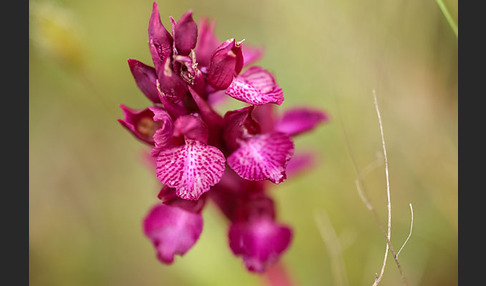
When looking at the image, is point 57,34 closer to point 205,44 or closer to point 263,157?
point 205,44

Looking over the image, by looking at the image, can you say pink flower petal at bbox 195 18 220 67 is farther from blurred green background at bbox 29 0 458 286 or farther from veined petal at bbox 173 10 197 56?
blurred green background at bbox 29 0 458 286

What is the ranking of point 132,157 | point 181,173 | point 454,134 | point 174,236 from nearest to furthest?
point 181,173, point 174,236, point 454,134, point 132,157

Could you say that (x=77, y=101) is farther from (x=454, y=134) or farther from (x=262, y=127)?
(x=454, y=134)

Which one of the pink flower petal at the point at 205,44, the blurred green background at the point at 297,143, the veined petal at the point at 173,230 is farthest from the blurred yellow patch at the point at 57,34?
the veined petal at the point at 173,230

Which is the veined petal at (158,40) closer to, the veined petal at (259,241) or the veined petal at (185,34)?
the veined petal at (185,34)

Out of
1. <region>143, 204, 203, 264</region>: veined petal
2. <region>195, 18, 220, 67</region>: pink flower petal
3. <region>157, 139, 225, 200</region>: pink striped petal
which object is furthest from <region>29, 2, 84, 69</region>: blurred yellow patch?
<region>157, 139, 225, 200</region>: pink striped petal

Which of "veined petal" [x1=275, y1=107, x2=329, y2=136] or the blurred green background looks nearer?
"veined petal" [x1=275, y1=107, x2=329, y2=136]

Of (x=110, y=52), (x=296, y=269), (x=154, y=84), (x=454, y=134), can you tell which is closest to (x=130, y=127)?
(x=154, y=84)
